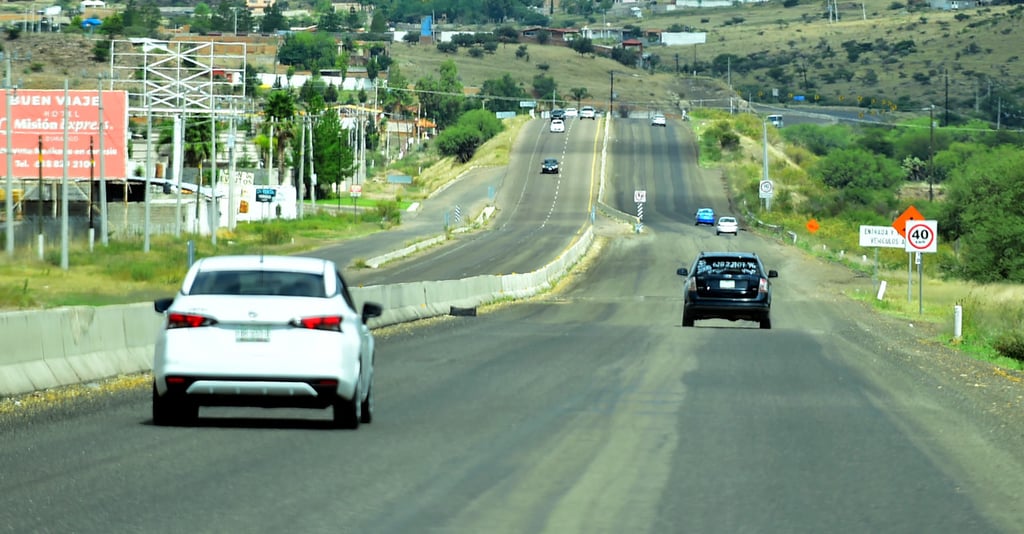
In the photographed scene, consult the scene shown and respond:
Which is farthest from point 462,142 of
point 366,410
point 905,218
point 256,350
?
point 256,350

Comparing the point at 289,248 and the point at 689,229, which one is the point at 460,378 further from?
the point at 689,229

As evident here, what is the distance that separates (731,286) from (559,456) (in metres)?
21.1

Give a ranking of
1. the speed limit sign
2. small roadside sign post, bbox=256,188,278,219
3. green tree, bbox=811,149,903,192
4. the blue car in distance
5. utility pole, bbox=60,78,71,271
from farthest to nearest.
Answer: green tree, bbox=811,149,903,192 → the blue car in distance → small roadside sign post, bbox=256,188,278,219 → utility pole, bbox=60,78,71,271 → the speed limit sign

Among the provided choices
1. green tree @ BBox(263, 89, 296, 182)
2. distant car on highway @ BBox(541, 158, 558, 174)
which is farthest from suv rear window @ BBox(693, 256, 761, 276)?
distant car on highway @ BBox(541, 158, 558, 174)

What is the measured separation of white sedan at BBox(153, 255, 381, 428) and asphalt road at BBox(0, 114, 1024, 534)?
0.42 meters

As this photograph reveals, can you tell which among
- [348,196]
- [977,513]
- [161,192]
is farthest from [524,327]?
[348,196]

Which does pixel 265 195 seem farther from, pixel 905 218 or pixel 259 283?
pixel 259 283

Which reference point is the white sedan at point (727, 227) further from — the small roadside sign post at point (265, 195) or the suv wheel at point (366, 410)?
the suv wheel at point (366, 410)

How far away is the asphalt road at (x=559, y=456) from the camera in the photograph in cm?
1026

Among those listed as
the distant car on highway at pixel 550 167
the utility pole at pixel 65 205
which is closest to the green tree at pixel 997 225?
the utility pole at pixel 65 205

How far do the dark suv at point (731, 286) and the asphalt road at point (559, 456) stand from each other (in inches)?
307

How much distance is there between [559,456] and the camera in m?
13.3

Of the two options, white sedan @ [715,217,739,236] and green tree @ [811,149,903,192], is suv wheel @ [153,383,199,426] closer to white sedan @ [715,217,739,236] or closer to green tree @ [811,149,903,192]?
white sedan @ [715,217,739,236]

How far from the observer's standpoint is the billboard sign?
68.9 metres
